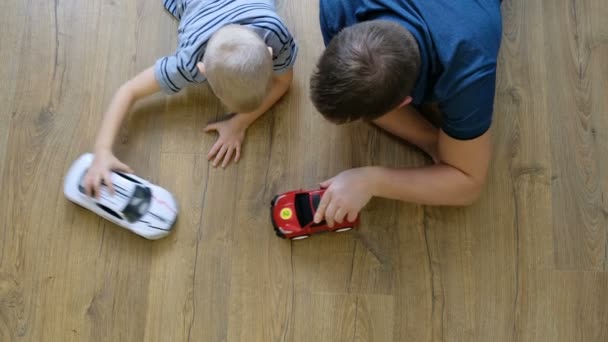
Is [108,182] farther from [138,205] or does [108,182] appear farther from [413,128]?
[413,128]

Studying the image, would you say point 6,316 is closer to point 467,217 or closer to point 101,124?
point 101,124

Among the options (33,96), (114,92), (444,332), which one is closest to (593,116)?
(444,332)

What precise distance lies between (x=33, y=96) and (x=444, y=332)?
0.92 m

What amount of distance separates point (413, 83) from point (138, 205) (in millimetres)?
550

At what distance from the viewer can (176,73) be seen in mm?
891

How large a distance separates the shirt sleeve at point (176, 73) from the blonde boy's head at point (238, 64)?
10 cm

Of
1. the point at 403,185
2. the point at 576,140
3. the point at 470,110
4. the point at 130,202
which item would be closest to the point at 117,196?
the point at 130,202

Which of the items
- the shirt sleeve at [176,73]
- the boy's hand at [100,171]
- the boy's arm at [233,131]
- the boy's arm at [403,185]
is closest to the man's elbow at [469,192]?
the boy's arm at [403,185]

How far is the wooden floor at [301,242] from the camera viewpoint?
36.7 inches

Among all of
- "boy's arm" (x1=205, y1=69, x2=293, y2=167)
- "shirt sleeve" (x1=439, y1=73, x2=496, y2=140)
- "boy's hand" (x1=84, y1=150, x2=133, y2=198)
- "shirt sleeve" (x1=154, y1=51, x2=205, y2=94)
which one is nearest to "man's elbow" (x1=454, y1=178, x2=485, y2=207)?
"shirt sleeve" (x1=439, y1=73, x2=496, y2=140)

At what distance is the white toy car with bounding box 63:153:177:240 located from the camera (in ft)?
2.99

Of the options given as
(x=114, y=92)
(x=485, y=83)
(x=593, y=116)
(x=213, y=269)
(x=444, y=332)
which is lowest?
(x=444, y=332)

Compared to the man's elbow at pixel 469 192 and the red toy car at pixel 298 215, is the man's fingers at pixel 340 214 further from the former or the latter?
the man's elbow at pixel 469 192

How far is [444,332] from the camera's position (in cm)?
92
